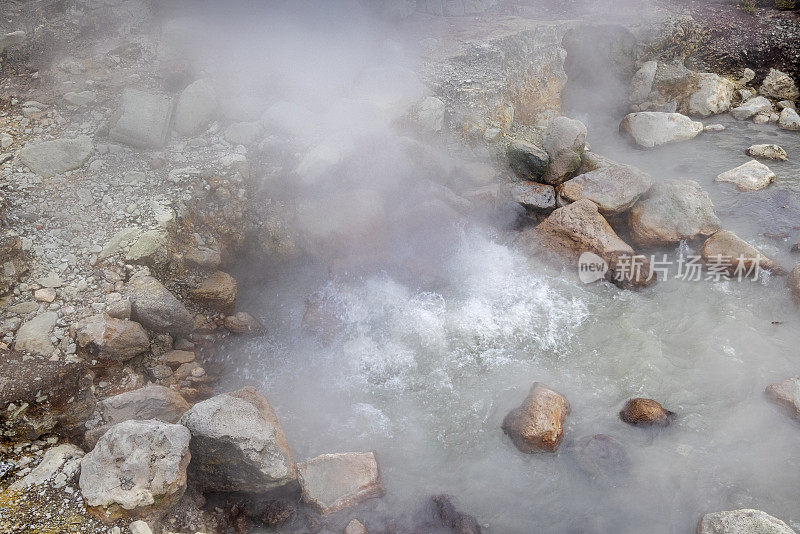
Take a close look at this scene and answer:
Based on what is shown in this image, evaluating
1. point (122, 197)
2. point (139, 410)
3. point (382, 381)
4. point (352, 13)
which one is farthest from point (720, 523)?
point (352, 13)

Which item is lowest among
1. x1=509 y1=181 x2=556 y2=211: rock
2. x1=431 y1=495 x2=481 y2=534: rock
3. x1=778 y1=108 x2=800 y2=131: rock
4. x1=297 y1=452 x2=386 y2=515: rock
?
x1=431 y1=495 x2=481 y2=534: rock

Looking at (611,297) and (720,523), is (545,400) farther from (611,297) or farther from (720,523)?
(611,297)

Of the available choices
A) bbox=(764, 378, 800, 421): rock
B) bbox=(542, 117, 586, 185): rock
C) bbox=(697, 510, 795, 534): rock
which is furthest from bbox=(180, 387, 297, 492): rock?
bbox=(542, 117, 586, 185): rock

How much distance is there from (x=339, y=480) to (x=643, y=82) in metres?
9.19

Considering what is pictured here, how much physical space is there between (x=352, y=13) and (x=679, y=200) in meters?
6.49

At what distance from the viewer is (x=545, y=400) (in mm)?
4148

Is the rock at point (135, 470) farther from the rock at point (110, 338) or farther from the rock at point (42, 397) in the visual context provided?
the rock at point (110, 338)

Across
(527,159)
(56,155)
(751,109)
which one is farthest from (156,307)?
(751,109)

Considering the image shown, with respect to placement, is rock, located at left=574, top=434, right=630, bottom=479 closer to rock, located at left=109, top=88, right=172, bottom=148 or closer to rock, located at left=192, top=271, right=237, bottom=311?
rock, located at left=192, top=271, right=237, bottom=311

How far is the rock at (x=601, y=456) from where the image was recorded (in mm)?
3891

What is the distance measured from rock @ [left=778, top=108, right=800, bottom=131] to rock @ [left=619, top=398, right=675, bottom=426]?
7.54 m

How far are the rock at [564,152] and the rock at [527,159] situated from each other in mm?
113

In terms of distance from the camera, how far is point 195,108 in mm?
6105

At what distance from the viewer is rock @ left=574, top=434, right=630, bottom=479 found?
3.89 metres
